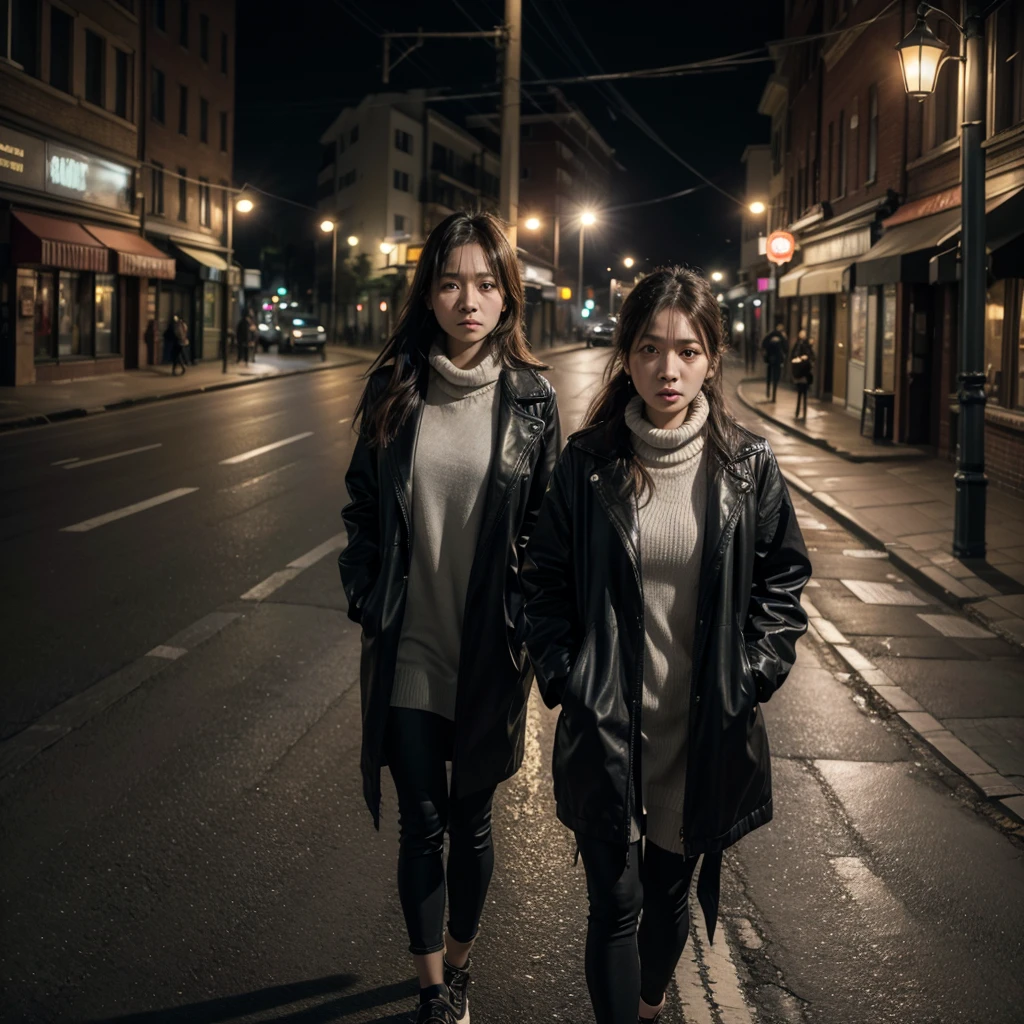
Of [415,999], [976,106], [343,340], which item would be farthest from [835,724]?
[343,340]

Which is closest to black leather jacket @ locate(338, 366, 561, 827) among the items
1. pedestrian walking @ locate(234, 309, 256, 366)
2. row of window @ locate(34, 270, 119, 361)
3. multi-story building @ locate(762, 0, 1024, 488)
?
multi-story building @ locate(762, 0, 1024, 488)

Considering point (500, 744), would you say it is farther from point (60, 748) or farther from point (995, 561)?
point (995, 561)

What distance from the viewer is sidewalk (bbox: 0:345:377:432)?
22.9 m

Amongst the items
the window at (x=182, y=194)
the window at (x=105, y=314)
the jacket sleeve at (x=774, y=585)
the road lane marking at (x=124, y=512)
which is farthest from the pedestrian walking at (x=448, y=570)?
the window at (x=182, y=194)

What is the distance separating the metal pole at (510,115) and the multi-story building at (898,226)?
20.3 feet

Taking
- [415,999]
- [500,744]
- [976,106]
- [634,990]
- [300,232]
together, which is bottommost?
[415,999]

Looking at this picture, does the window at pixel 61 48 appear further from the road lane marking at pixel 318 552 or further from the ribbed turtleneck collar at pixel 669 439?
the ribbed turtleneck collar at pixel 669 439

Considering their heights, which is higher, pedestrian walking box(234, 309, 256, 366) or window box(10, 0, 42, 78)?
window box(10, 0, 42, 78)

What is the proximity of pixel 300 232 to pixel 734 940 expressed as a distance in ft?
309

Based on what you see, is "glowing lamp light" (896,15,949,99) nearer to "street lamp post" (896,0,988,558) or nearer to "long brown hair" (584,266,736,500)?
"street lamp post" (896,0,988,558)

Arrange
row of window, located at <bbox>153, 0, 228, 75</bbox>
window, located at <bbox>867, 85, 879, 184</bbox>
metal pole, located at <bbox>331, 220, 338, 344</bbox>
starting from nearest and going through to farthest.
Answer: window, located at <bbox>867, 85, 879, 184</bbox> → row of window, located at <bbox>153, 0, 228, 75</bbox> → metal pole, located at <bbox>331, 220, 338, 344</bbox>

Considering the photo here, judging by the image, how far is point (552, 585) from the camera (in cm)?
290

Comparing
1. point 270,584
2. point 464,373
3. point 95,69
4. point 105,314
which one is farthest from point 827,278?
point 464,373

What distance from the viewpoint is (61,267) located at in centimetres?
2997
